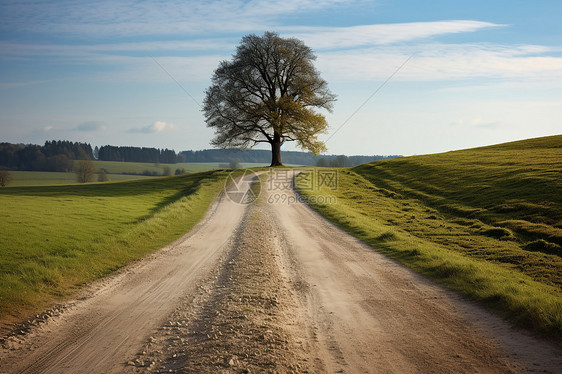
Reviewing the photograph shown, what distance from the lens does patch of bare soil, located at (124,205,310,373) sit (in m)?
5.59

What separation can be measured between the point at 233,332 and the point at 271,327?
2.45 ft

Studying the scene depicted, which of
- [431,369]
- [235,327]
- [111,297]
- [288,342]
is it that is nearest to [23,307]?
[111,297]

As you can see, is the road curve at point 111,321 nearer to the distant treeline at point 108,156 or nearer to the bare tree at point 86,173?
the distant treeline at point 108,156

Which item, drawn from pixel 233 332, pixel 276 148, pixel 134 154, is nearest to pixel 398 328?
pixel 233 332

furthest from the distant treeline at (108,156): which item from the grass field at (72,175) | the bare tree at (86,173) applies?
the bare tree at (86,173)

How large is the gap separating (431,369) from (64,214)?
21.3 meters

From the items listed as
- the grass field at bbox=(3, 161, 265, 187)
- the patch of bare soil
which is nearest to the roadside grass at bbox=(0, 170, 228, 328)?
the patch of bare soil

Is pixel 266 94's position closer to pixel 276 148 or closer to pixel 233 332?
pixel 276 148

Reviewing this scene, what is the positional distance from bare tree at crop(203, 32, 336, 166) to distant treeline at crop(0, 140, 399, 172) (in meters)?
5.20

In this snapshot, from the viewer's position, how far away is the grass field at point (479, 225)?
29.4 feet

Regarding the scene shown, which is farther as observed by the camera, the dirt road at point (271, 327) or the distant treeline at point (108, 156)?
the distant treeline at point (108, 156)

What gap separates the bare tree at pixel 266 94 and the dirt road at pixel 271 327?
1539 inches

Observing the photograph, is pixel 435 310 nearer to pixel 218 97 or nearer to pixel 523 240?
pixel 523 240

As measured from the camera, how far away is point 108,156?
143500 mm
